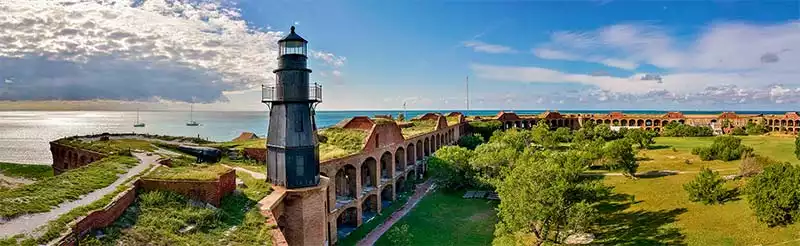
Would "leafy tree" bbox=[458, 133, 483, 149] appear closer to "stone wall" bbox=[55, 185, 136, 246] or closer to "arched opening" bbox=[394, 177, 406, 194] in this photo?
"arched opening" bbox=[394, 177, 406, 194]

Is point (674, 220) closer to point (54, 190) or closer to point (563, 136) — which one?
point (54, 190)

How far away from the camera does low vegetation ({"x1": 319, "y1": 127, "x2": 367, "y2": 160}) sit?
26069mm

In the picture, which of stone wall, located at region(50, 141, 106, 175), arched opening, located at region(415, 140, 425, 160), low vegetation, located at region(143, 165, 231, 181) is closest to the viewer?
low vegetation, located at region(143, 165, 231, 181)

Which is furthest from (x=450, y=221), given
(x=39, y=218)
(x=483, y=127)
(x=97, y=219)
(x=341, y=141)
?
(x=483, y=127)

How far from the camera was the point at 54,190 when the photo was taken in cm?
1268

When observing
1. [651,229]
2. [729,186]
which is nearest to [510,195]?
[651,229]

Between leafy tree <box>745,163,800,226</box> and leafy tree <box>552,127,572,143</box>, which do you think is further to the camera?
leafy tree <box>552,127,572,143</box>

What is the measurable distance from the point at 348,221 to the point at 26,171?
35892mm

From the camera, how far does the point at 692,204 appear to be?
23.9 m

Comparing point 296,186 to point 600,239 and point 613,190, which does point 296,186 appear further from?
point 613,190

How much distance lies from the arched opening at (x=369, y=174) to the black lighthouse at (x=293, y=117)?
40.6ft

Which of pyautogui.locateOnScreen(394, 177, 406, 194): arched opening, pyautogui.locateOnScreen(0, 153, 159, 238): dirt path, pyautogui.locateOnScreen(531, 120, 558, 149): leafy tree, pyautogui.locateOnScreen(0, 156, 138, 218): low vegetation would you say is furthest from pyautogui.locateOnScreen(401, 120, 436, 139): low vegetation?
pyautogui.locateOnScreen(0, 153, 159, 238): dirt path

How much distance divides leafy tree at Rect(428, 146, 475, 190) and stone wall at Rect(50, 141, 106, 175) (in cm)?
2201

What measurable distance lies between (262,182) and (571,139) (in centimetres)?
5359
